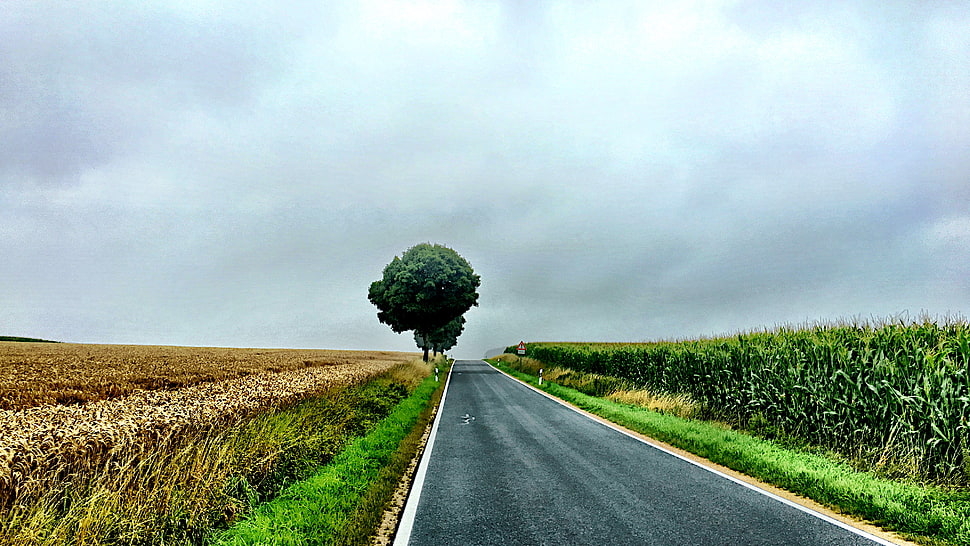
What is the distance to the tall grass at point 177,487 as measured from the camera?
15.4 feet

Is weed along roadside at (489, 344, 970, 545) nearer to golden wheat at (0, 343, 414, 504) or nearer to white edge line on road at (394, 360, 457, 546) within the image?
white edge line on road at (394, 360, 457, 546)

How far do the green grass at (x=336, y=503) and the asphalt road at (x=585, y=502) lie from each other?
498mm

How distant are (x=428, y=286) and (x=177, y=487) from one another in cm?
3811

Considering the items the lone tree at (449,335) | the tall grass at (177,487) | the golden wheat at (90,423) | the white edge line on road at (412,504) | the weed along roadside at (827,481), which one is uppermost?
the lone tree at (449,335)

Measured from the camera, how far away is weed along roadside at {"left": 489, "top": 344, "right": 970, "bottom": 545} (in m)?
6.66

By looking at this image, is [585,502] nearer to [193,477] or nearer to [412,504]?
[412,504]

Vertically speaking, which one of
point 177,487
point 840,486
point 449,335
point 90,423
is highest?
point 449,335

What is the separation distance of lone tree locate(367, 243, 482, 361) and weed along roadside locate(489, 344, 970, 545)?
28898 mm

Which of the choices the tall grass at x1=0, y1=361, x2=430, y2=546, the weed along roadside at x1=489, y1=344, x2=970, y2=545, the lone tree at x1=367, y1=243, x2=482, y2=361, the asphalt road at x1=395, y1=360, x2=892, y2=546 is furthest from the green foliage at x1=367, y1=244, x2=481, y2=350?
the tall grass at x1=0, y1=361, x2=430, y2=546

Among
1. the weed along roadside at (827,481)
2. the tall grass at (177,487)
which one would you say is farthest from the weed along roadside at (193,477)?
the weed along roadside at (827,481)

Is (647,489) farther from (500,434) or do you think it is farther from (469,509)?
(500,434)

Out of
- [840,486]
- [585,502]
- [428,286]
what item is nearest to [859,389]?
[840,486]

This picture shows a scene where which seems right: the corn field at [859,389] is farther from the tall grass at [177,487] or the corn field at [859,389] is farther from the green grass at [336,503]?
the tall grass at [177,487]

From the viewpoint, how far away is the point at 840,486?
27.0ft
